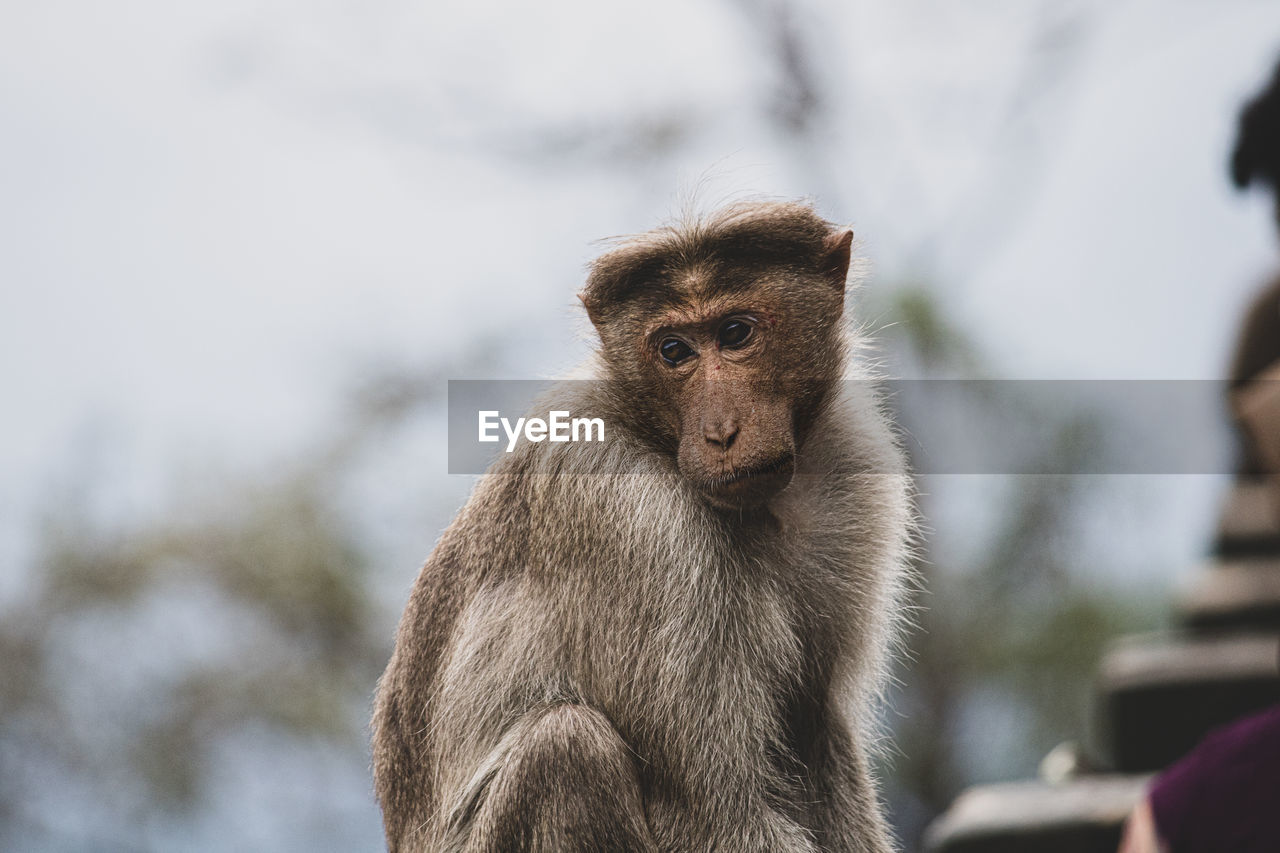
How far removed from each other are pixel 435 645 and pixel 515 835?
437mm

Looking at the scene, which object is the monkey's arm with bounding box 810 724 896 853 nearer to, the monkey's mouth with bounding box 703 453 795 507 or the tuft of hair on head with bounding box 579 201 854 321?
the monkey's mouth with bounding box 703 453 795 507

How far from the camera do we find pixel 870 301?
2467 millimetres

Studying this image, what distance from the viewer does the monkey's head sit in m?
1.94

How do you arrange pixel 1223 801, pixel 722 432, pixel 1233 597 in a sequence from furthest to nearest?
pixel 1233 597, pixel 1223 801, pixel 722 432

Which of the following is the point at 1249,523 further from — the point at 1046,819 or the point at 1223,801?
the point at 1046,819

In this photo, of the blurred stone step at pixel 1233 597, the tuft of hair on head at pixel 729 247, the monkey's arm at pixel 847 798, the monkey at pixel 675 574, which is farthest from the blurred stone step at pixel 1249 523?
the tuft of hair on head at pixel 729 247

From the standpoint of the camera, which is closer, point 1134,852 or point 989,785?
point 1134,852

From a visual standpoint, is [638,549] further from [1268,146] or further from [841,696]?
[1268,146]

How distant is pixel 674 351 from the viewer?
2051 millimetres

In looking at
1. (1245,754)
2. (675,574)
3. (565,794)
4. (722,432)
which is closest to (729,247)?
(722,432)

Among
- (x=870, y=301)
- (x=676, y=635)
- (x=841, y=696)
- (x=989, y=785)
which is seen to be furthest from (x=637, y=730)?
(x=989, y=785)

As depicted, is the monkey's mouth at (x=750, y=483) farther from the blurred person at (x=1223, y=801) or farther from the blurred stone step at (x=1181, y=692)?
the blurred stone step at (x=1181, y=692)

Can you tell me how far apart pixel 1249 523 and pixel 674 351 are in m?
1.71

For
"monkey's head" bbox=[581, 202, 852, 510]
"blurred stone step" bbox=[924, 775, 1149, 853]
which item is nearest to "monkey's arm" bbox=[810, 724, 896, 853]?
"blurred stone step" bbox=[924, 775, 1149, 853]
